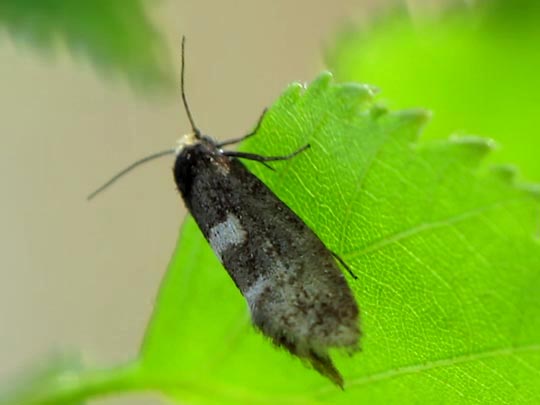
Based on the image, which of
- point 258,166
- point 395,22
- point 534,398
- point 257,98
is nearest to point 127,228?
point 257,98

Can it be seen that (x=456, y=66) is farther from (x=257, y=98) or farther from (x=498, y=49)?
(x=257, y=98)

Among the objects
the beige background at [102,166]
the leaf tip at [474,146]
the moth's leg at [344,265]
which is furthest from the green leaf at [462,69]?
the beige background at [102,166]

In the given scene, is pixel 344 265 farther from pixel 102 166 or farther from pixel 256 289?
pixel 102 166

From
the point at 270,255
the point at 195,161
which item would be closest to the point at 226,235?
the point at 270,255

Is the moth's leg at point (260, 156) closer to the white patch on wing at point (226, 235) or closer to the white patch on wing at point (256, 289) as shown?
the white patch on wing at point (226, 235)

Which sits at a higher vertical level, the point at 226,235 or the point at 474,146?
the point at 226,235
